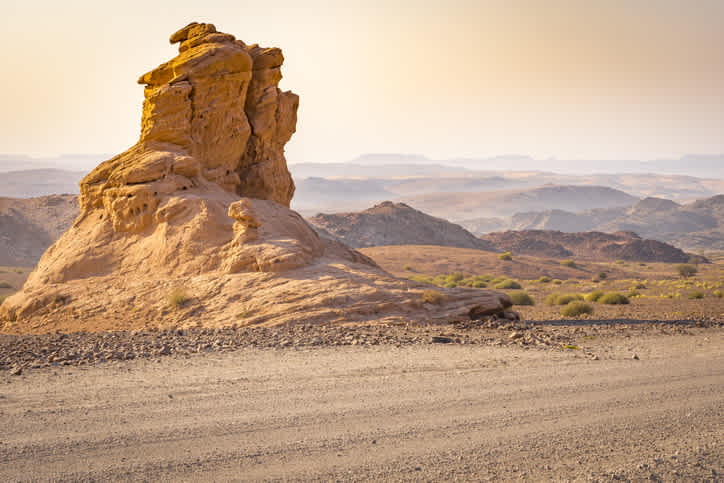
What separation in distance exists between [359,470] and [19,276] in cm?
3904

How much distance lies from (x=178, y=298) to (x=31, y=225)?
2324 inches

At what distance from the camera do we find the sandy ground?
5660 millimetres

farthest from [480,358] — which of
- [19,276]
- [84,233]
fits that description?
[19,276]

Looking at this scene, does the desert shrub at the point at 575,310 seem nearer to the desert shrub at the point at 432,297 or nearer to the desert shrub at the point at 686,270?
the desert shrub at the point at 432,297

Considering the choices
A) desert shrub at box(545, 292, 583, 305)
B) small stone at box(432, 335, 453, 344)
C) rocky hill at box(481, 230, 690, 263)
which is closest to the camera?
small stone at box(432, 335, 453, 344)

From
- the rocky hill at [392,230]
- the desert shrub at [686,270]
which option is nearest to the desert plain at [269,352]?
the desert shrub at [686,270]

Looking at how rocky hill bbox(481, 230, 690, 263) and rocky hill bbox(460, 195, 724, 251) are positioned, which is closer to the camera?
rocky hill bbox(481, 230, 690, 263)

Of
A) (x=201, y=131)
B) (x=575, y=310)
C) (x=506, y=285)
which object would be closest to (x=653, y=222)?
(x=506, y=285)

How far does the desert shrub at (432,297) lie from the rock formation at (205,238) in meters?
0.14

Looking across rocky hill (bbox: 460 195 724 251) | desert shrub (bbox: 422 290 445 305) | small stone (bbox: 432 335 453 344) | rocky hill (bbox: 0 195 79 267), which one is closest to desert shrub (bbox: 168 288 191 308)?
desert shrub (bbox: 422 290 445 305)

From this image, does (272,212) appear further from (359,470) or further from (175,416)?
(359,470)

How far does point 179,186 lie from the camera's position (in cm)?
1616

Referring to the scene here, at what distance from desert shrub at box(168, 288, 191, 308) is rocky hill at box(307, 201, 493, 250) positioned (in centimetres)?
4872

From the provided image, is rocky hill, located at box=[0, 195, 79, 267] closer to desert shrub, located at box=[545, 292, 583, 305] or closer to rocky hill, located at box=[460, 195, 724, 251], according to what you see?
desert shrub, located at box=[545, 292, 583, 305]
